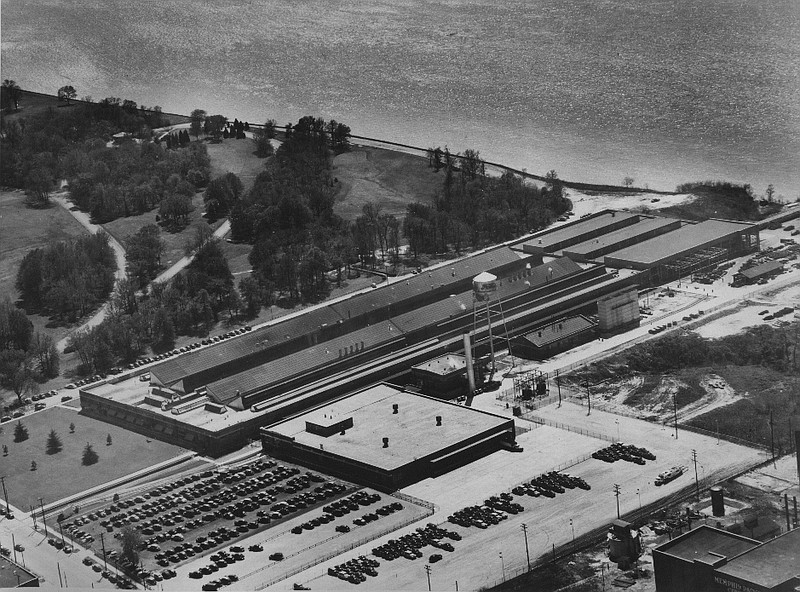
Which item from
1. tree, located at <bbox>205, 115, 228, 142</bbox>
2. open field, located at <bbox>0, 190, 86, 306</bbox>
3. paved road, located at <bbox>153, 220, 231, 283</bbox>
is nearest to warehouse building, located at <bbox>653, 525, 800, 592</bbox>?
paved road, located at <bbox>153, 220, 231, 283</bbox>

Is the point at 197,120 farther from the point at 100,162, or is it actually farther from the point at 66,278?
Answer: the point at 66,278

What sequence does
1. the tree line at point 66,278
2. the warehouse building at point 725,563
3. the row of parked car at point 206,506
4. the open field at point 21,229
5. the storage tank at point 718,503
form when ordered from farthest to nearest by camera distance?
1. the open field at point 21,229
2. the tree line at point 66,278
3. the row of parked car at point 206,506
4. the storage tank at point 718,503
5. the warehouse building at point 725,563

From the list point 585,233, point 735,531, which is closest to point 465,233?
point 585,233

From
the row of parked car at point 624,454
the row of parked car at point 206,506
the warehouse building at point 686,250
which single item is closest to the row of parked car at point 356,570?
the row of parked car at point 206,506

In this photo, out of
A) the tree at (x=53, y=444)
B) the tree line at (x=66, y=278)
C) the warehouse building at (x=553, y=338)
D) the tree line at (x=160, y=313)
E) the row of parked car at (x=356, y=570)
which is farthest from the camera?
the tree line at (x=66, y=278)

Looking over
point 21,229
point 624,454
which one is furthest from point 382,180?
point 624,454

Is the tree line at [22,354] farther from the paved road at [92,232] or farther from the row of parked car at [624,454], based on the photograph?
the row of parked car at [624,454]

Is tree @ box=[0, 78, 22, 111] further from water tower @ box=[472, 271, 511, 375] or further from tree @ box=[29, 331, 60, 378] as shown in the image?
water tower @ box=[472, 271, 511, 375]
